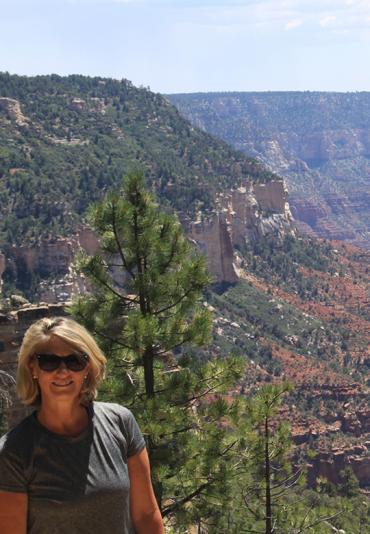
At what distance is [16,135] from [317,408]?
118ft

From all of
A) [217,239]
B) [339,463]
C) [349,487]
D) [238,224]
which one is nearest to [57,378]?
[349,487]

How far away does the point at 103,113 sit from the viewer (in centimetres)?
9131

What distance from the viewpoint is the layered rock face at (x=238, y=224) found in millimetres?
81125

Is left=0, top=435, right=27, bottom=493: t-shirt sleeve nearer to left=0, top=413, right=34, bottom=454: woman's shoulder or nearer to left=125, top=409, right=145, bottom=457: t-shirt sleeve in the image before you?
left=0, top=413, right=34, bottom=454: woman's shoulder

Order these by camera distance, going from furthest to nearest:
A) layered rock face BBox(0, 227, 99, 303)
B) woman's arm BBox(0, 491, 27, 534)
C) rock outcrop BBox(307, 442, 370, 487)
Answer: layered rock face BBox(0, 227, 99, 303)
rock outcrop BBox(307, 442, 370, 487)
woman's arm BBox(0, 491, 27, 534)

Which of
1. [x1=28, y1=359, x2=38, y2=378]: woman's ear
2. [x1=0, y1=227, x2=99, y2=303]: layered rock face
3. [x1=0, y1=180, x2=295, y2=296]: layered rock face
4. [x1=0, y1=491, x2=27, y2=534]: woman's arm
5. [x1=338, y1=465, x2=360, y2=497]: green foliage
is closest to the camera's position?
[x1=0, y1=491, x2=27, y2=534]: woman's arm

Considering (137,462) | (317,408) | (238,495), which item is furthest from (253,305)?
(137,462)

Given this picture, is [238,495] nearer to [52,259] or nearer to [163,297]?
[163,297]

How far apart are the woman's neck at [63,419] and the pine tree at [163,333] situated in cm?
567

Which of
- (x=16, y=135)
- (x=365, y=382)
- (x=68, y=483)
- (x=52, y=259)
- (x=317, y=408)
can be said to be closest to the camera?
(x=68, y=483)

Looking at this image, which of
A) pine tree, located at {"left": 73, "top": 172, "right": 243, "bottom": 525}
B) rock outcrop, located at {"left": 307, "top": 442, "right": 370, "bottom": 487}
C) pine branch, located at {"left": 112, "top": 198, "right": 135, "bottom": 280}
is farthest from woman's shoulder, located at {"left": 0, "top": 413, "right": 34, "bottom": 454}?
rock outcrop, located at {"left": 307, "top": 442, "right": 370, "bottom": 487}

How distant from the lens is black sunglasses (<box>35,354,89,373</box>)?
421cm

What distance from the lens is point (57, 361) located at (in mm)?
4211

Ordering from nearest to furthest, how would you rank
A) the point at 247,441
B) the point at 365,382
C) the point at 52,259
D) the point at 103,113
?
the point at 247,441 → the point at 52,259 → the point at 365,382 → the point at 103,113
